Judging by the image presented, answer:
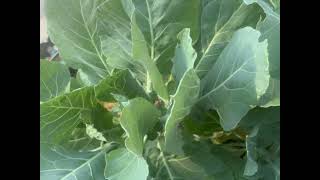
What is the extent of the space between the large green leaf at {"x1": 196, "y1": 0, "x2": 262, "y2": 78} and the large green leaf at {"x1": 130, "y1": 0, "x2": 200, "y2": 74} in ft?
0.07

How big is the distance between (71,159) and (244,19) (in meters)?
0.31

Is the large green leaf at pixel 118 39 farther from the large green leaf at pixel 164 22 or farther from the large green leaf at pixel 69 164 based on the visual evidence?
the large green leaf at pixel 69 164

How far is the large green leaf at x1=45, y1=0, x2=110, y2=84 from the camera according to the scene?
0.72m

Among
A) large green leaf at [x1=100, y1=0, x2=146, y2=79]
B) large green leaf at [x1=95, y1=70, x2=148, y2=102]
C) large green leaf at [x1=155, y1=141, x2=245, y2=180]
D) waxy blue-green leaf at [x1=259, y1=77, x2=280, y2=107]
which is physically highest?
large green leaf at [x1=100, y1=0, x2=146, y2=79]

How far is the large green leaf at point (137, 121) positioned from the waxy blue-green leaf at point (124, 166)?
16 mm

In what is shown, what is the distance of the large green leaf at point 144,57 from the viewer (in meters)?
0.60

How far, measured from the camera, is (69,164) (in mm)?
698

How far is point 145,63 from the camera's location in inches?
25.1

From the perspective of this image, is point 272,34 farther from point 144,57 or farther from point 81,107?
point 81,107

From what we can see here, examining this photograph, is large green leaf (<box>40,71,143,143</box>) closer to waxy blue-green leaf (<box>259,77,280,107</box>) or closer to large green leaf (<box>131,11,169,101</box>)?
large green leaf (<box>131,11,169,101</box>)

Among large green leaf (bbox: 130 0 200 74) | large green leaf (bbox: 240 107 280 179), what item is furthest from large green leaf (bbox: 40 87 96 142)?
large green leaf (bbox: 240 107 280 179)

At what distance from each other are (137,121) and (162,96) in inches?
3.1

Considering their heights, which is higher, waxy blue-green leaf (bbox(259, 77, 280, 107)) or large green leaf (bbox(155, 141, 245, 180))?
waxy blue-green leaf (bbox(259, 77, 280, 107))
